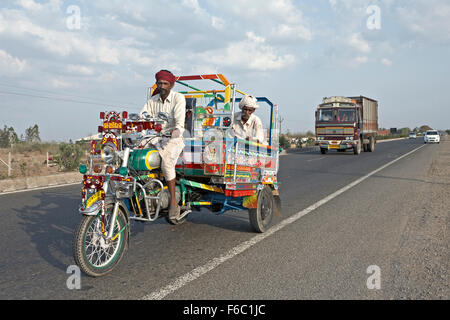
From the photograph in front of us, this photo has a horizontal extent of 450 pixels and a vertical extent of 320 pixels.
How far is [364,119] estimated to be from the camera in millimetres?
27188

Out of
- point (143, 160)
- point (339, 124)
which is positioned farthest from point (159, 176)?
point (339, 124)

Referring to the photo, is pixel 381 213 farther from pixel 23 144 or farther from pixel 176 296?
pixel 23 144

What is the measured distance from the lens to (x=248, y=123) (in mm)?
6133

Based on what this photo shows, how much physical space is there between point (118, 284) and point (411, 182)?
33.1 feet

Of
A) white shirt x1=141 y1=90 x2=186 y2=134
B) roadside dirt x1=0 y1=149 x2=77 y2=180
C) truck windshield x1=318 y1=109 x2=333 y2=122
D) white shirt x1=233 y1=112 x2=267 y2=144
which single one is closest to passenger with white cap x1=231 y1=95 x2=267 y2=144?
white shirt x1=233 y1=112 x2=267 y2=144

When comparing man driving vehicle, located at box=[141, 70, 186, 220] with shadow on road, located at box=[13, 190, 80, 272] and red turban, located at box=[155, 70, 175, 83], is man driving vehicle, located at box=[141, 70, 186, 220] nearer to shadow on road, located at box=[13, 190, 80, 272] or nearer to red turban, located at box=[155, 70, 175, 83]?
red turban, located at box=[155, 70, 175, 83]

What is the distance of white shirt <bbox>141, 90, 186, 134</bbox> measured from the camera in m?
4.86

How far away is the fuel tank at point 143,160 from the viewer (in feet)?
14.4

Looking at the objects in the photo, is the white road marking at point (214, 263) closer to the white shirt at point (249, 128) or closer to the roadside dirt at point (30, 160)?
the white shirt at point (249, 128)

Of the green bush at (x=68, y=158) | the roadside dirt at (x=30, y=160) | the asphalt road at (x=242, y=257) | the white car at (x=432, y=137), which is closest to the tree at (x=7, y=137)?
the roadside dirt at (x=30, y=160)

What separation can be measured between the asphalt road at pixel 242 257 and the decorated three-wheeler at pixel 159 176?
0.35 meters

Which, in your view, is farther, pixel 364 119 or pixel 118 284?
pixel 364 119

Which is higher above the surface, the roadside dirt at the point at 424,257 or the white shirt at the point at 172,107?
the white shirt at the point at 172,107
